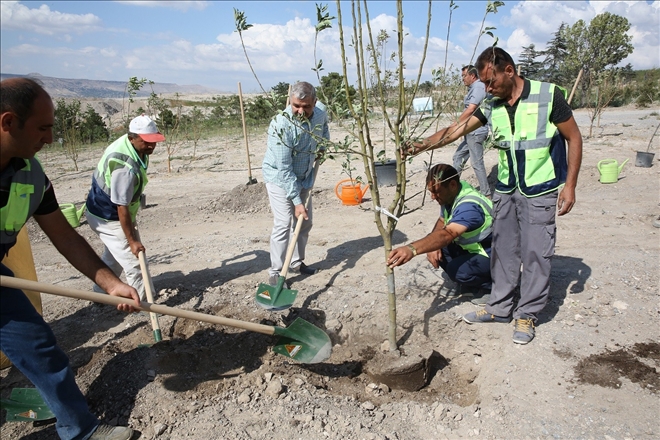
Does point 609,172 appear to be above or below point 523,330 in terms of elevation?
above

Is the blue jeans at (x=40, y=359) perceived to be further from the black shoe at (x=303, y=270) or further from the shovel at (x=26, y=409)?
the black shoe at (x=303, y=270)

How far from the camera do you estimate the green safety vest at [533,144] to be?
9.17 feet

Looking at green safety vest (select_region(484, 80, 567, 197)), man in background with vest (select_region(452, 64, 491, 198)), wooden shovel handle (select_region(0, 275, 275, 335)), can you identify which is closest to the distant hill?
wooden shovel handle (select_region(0, 275, 275, 335))

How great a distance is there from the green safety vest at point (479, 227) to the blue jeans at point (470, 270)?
0.06 metres

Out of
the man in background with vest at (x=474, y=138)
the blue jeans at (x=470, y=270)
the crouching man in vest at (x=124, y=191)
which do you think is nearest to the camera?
the crouching man in vest at (x=124, y=191)

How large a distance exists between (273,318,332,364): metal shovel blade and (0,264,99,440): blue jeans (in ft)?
3.94

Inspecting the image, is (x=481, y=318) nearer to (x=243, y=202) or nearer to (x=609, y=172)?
(x=243, y=202)

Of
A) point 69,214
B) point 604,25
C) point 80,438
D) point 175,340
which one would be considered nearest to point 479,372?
point 175,340

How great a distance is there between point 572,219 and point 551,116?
3.57 metres

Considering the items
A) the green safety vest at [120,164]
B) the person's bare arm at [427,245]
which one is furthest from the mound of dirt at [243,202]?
the person's bare arm at [427,245]

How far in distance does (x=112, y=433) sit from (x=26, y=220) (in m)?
1.19

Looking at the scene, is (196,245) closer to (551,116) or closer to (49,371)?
(49,371)

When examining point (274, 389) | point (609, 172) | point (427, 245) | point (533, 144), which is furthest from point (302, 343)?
point (609, 172)

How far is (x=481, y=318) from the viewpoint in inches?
132
